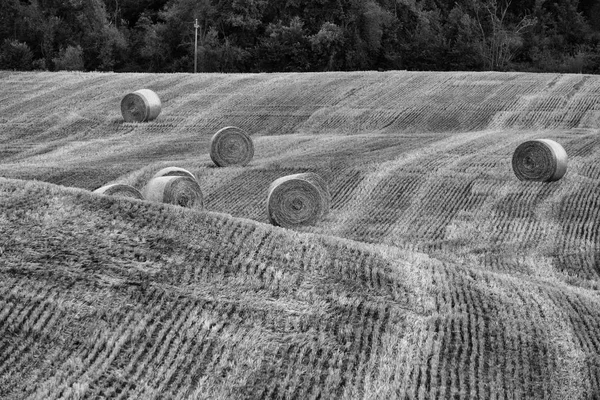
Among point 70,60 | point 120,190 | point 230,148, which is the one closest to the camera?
point 120,190

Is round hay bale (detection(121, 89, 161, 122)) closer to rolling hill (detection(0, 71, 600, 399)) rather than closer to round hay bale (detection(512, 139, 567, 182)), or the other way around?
round hay bale (detection(512, 139, 567, 182))

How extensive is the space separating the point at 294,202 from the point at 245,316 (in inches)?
341

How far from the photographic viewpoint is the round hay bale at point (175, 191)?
61.9 feet

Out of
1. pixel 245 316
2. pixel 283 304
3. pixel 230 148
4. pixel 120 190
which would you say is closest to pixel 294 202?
pixel 120 190

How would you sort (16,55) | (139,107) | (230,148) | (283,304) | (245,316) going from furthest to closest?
(16,55) < (139,107) < (230,148) < (283,304) < (245,316)

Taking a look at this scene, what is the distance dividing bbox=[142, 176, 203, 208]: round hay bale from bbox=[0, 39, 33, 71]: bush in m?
42.1

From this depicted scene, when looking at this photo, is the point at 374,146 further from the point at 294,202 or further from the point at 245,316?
the point at 245,316

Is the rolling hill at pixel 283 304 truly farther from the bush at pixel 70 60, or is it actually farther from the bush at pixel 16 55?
the bush at pixel 16 55

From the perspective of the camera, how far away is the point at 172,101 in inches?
1458

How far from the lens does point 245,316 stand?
10625 mm

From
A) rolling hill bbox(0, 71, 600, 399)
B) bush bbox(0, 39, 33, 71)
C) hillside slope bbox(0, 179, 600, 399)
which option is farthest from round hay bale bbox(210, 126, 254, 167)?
bush bbox(0, 39, 33, 71)

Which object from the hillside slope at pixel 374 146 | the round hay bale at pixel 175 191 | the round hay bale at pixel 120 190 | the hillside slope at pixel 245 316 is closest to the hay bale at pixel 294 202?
the hillside slope at pixel 374 146

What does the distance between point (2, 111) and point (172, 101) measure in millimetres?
5560

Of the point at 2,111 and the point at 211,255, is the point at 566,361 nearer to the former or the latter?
the point at 211,255
